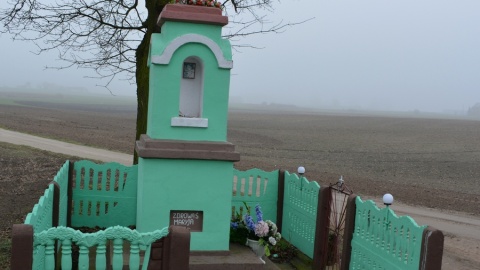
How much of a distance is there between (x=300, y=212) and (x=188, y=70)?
3040 millimetres

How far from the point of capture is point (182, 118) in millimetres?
7980

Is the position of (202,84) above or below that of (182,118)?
above

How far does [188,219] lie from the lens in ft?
26.5

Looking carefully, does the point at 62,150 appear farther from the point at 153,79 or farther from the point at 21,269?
the point at 21,269

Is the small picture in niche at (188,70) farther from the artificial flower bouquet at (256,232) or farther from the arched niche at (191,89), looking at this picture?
the artificial flower bouquet at (256,232)

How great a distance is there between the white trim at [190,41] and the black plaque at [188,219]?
84.8 inches

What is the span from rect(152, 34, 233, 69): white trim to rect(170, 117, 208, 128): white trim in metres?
0.81

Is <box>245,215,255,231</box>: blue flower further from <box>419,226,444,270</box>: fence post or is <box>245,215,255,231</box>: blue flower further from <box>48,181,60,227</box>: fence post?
<box>419,226,444,270</box>: fence post

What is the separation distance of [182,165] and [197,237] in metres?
1.07

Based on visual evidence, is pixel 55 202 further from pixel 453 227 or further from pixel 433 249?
pixel 453 227

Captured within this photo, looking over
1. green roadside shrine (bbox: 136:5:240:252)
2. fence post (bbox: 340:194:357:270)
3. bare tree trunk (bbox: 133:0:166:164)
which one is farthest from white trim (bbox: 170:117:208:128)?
bare tree trunk (bbox: 133:0:166:164)

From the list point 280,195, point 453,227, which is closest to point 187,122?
point 280,195

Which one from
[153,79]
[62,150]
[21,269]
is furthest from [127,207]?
[62,150]

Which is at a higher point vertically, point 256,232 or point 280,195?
point 280,195
